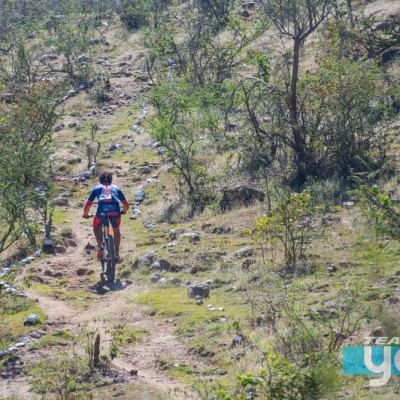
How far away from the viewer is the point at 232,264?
10734 mm

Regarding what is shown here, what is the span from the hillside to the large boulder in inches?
1.0

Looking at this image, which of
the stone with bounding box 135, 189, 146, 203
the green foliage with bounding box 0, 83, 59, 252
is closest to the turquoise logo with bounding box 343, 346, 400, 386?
the green foliage with bounding box 0, 83, 59, 252

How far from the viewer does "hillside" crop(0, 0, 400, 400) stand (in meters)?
7.03

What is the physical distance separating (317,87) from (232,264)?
4.85 metres

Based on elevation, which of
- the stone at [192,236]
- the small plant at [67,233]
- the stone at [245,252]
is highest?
the small plant at [67,233]

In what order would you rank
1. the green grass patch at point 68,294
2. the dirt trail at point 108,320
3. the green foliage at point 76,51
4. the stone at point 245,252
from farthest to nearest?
1. the green foliage at point 76,51
2. the stone at point 245,252
3. the green grass patch at point 68,294
4. the dirt trail at point 108,320

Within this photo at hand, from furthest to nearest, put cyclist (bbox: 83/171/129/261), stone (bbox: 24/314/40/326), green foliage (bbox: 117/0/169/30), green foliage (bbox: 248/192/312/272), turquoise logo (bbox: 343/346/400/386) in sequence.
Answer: green foliage (bbox: 117/0/169/30) < cyclist (bbox: 83/171/129/261) < green foliage (bbox: 248/192/312/272) < stone (bbox: 24/314/40/326) < turquoise logo (bbox: 343/346/400/386)

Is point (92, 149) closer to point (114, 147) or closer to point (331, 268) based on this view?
point (114, 147)

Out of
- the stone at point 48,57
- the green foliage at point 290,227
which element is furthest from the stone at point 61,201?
the stone at point 48,57

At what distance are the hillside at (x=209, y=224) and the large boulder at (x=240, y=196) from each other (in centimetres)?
3

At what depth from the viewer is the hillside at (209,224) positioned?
23.1ft

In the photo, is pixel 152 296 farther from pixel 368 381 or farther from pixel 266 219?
pixel 368 381

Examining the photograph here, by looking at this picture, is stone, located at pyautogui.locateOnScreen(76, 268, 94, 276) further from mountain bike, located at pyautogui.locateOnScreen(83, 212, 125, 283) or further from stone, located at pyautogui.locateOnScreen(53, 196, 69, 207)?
stone, located at pyautogui.locateOnScreen(53, 196, 69, 207)

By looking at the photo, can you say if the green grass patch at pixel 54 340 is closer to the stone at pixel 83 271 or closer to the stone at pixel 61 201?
the stone at pixel 83 271
